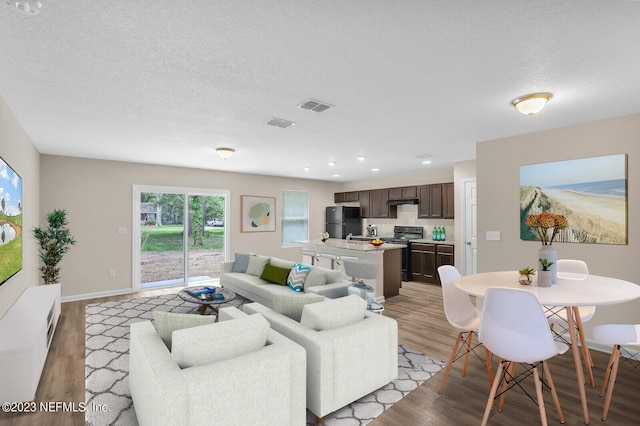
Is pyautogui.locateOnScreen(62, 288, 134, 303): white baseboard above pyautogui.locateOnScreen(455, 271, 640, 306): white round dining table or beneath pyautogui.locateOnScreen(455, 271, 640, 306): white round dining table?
beneath

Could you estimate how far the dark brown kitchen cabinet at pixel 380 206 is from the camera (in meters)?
8.11

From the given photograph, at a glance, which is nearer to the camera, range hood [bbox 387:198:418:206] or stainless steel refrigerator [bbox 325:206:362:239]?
range hood [bbox 387:198:418:206]

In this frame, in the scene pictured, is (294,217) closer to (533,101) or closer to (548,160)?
(548,160)

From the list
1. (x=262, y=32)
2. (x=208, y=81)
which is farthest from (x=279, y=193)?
(x=262, y=32)

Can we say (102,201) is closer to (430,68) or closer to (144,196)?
(144,196)

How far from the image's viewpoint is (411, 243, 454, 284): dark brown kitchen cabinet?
6512mm

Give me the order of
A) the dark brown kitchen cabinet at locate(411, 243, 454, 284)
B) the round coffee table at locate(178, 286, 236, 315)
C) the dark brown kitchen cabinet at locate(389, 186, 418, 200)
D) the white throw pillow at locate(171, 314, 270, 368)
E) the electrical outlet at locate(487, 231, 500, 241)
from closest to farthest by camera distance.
Answer: 1. the white throw pillow at locate(171, 314, 270, 368)
2. the round coffee table at locate(178, 286, 236, 315)
3. the electrical outlet at locate(487, 231, 500, 241)
4. the dark brown kitchen cabinet at locate(411, 243, 454, 284)
5. the dark brown kitchen cabinet at locate(389, 186, 418, 200)

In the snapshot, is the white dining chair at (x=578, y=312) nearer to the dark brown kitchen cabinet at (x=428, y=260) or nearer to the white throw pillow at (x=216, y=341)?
the white throw pillow at (x=216, y=341)

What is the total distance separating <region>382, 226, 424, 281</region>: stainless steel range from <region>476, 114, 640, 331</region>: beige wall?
105 inches

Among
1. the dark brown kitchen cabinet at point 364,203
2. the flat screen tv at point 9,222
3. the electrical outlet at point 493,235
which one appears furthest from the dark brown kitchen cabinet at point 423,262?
the flat screen tv at point 9,222

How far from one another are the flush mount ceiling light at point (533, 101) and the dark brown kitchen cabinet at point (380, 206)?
535cm

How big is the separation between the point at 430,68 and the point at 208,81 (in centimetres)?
166

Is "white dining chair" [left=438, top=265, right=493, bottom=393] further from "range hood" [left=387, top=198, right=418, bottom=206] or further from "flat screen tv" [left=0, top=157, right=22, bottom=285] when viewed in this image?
"range hood" [left=387, top=198, right=418, bottom=206]

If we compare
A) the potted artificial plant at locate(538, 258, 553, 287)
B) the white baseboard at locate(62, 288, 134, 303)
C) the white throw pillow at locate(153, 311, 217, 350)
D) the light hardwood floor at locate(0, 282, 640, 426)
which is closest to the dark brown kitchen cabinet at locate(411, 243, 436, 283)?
the light hardwood floor at locate(0, 282, 640, 426)
